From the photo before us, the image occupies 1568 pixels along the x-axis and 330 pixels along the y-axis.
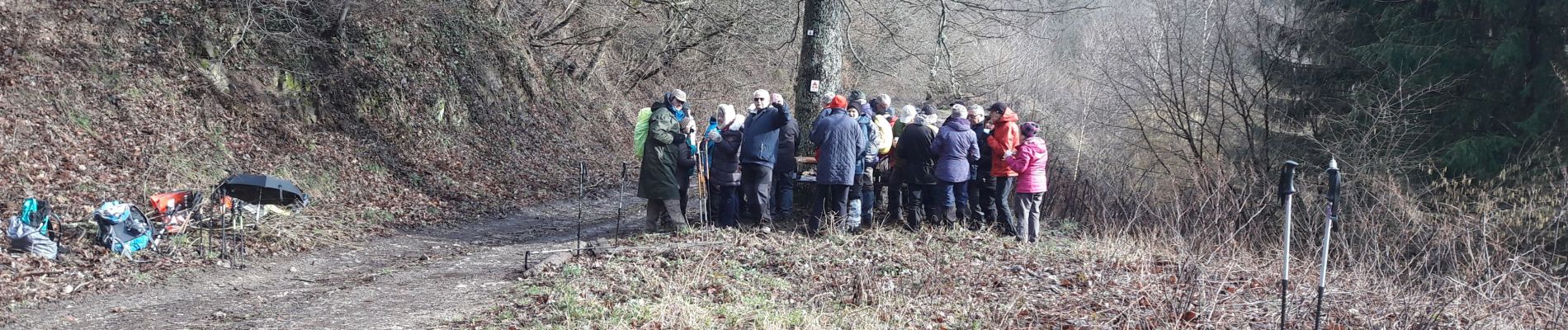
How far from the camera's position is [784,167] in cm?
998

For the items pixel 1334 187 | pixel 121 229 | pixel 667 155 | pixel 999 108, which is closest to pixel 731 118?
pixel 667 155

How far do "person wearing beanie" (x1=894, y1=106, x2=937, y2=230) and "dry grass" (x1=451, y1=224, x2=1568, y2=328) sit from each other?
2.58 ft

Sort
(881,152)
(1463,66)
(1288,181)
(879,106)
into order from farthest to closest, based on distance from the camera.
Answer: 1. (1463,66)
2. (881,152)
3. (879,106)
4. (1288,181)

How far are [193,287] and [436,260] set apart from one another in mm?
1971

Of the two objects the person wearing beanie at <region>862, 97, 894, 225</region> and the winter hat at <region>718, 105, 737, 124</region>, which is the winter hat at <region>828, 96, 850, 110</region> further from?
the winter hat at <region>718, 105, 737, 124</region>

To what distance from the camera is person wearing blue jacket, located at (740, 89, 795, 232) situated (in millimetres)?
9445

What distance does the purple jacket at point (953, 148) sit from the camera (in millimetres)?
9609

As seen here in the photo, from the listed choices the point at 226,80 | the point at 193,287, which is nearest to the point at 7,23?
the point at 226,80

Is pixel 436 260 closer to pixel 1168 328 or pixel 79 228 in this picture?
pixel 79 228

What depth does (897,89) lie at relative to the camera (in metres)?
29.9

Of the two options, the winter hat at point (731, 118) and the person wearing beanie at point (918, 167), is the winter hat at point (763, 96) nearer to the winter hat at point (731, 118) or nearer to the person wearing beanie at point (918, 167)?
the winter hat at point (731, 118)

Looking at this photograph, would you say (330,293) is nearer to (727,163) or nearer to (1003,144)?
(727,163)

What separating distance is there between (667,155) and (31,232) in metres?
4.93

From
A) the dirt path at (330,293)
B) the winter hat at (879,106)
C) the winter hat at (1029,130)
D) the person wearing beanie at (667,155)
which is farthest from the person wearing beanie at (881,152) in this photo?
the dirt path at (330,293)
